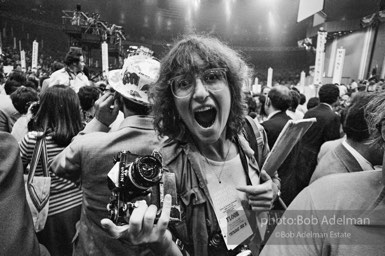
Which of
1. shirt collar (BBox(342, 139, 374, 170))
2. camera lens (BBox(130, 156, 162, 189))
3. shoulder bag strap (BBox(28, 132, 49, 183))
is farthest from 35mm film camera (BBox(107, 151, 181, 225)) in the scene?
shirt collar (BBox(342, 139, 374, 170))

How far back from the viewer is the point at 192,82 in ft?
3.84

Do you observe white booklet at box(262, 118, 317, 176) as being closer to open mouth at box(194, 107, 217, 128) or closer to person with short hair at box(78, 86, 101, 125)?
open mouth at box(194, 107, 217, 128)

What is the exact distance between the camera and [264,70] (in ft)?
83.7

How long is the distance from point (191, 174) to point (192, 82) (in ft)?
1.25

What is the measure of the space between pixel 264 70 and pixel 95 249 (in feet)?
84.4

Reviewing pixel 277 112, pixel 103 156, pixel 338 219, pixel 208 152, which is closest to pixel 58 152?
pixel 103 156

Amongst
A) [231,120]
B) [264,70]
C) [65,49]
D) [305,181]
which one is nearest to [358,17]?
→ [264,70]

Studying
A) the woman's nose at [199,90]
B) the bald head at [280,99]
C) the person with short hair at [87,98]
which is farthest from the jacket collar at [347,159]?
the person with short hair at [87,98]

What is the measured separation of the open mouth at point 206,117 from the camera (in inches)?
47.5

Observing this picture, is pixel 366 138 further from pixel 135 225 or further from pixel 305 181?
pixel 135 225

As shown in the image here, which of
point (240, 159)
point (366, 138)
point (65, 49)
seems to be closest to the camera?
point (240, 159)

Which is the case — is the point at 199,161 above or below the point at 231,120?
below

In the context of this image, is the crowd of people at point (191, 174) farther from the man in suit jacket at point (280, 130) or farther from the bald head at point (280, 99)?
the bald head at point (280, 99)

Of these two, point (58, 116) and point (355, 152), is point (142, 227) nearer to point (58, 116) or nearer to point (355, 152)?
point (355, 152)
